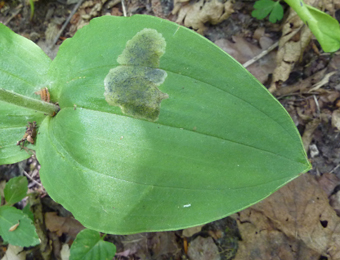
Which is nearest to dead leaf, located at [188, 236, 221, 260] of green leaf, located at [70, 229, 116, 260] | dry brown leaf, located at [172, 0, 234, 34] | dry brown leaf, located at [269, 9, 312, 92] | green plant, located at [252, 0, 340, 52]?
green leaf, located at [70, 229, 116, 260]

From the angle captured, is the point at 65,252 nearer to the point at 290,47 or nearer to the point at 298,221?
the point at 298,221

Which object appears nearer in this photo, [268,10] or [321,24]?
[321,24]

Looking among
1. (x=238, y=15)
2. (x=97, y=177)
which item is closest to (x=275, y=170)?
(x=97, y=177)

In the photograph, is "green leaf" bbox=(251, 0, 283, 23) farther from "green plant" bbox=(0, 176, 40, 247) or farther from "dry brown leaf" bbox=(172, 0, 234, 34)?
"green plant" bbox=(0, 176, 40, 247)

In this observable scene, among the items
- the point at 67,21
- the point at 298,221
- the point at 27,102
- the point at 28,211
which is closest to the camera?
the point at 27,102

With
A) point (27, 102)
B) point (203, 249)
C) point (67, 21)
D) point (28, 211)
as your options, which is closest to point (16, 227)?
point (28, 211)

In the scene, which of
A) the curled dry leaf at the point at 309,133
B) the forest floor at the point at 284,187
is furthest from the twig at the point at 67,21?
the curled dry leaf at the point at 309,133
